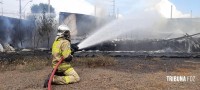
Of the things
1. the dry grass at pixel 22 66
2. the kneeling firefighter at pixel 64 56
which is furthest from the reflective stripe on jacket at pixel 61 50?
the dry grass at pixel 22 66

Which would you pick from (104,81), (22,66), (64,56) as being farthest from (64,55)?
(22,66)

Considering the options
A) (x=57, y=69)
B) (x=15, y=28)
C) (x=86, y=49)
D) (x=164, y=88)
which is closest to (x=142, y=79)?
(x=164, y=88)

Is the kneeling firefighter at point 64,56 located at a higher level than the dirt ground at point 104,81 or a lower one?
higher

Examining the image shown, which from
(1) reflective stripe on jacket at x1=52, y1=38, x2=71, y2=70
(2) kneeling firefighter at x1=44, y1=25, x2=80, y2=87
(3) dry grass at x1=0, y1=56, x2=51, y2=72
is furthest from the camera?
(3) dry grass at x1=0, y1=56, x2=51, y2=72

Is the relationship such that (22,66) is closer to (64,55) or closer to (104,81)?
(64,55)

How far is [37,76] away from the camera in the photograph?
10.2 m

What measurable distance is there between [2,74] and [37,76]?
1.64m

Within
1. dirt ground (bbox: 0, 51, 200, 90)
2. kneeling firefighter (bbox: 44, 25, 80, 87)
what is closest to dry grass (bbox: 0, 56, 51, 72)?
dirt ground (bbox: 0, 51, 200, 90)

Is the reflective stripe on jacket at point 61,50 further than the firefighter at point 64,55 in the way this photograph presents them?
Yes

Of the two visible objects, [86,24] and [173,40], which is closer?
[173,40]

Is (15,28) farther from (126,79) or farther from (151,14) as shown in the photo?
(126,79)

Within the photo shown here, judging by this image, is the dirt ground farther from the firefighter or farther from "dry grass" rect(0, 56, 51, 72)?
"dry grass" rect(0, 56, 51, 72)

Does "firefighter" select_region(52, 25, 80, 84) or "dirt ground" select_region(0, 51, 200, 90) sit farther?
"firefighter" select_region(52, 25, 80, 84)

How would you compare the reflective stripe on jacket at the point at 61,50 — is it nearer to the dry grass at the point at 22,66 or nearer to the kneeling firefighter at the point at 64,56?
the kneeling firefighter at the point at 64,56
